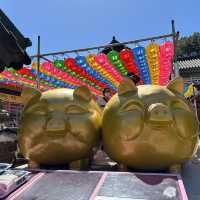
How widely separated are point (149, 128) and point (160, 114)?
206 mm

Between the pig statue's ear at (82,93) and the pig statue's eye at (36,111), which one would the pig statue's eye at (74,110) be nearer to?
the pig statue's ear at (82,93)

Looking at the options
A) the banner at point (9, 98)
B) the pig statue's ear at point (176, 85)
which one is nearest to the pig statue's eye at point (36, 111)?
the pig statue's ear at point (176, 85)

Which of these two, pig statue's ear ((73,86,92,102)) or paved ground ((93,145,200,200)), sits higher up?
pig statue's ear ((73,86,92,102))

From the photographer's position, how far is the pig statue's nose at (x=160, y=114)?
2754 millimetres

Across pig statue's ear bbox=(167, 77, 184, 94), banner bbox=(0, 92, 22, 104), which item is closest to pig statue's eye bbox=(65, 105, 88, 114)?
pig statue's ear bbox=(167, 77, 184, 94)

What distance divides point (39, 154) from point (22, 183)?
0.85 m

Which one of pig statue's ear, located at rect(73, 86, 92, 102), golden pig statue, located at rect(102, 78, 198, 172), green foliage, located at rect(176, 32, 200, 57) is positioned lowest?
golden pig statue, located at rect(102, 78, 198, 172)

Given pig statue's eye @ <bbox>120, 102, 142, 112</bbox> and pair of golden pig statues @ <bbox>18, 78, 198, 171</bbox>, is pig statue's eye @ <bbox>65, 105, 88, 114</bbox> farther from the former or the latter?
pig statue's eye @ <bbox>120, 102, 142, 112</bbox>

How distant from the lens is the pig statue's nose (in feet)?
9.04

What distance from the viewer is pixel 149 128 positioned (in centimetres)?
283

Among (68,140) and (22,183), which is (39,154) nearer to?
(68,140)

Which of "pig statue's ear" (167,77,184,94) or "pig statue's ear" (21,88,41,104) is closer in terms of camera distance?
"pig statue's ear" (167,77,184,94)

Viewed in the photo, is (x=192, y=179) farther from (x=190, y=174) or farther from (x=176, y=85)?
(x=176, y=85)

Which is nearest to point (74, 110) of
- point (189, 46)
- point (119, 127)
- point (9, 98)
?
point (119, 127)
